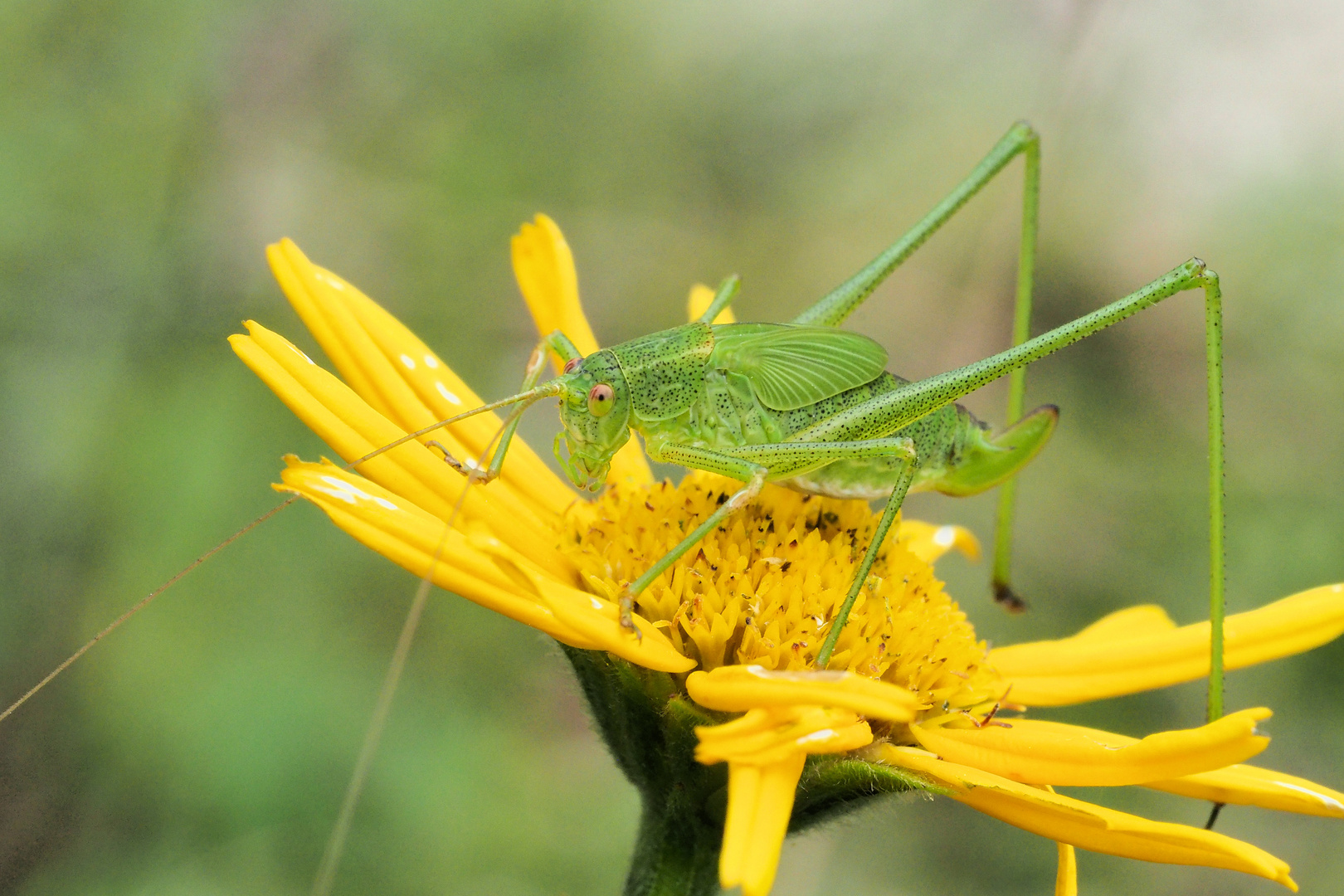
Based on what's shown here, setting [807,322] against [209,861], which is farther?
[209,861]

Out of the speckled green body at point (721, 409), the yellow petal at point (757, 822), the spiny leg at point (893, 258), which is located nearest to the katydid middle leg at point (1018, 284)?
the spiny leg at point (893, 258)

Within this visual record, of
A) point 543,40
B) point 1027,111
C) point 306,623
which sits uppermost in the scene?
point 1027,111

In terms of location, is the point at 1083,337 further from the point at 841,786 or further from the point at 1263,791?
the point at 841,786

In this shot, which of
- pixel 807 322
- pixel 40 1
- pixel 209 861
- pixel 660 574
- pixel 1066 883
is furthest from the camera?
pixel 40 1

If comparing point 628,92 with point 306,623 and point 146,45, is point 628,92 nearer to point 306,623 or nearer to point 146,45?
point 146,45

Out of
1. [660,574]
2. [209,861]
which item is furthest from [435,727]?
[660,574]

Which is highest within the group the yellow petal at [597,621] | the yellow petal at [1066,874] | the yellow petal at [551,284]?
the yellow petal at [551,284]

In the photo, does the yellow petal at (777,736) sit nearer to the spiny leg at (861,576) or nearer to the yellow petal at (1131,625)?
the spiny leg at (861,576)

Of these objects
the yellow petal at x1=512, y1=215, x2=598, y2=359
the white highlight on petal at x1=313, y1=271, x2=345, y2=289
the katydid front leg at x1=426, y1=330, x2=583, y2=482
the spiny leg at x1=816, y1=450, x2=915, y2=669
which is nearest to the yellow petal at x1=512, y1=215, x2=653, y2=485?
the yellow petal at x1=512, y1=215, x2=598, y2=359
